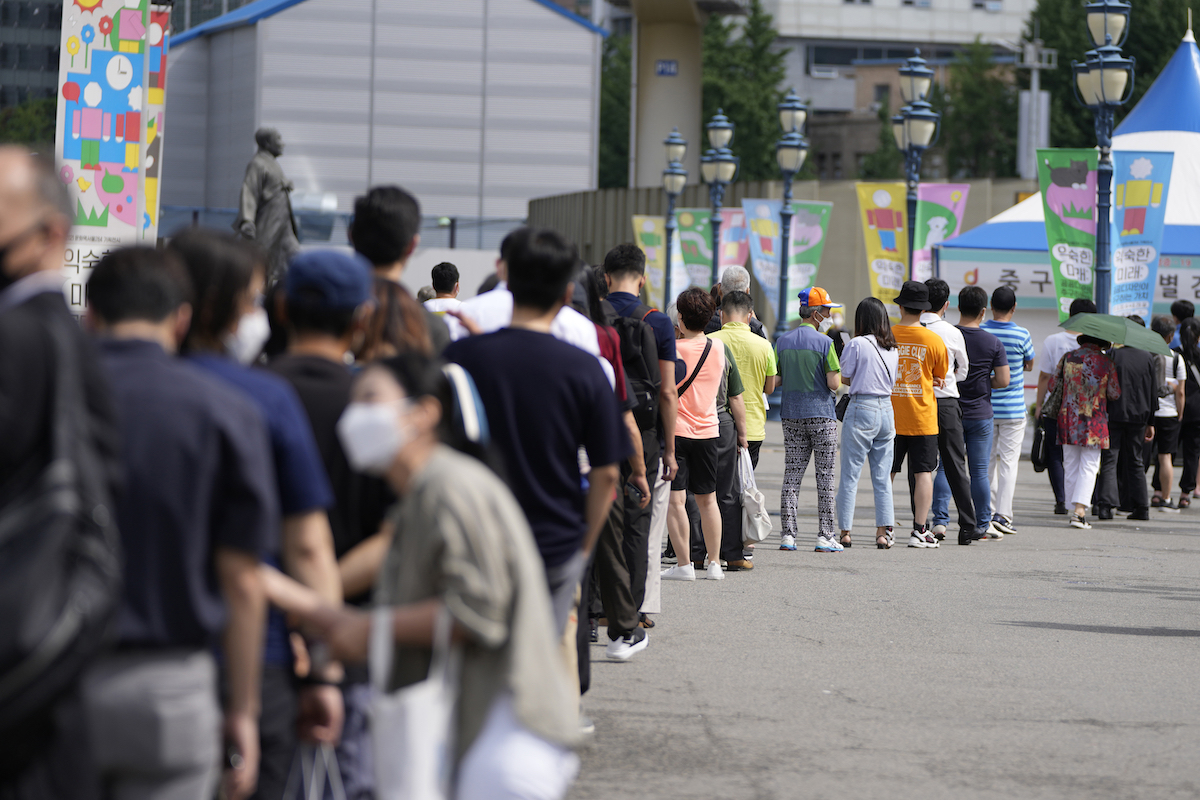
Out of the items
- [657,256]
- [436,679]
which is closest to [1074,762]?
[436,679]

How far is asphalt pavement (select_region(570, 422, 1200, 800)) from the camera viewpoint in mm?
5691

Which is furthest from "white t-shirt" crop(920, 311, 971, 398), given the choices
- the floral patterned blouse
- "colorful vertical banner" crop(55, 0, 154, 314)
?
"colorful vertical banner" crop(55, 0, 154, 314)

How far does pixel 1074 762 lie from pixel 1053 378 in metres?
8.74

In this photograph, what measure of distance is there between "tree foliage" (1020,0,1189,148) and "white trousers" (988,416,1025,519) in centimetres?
4148

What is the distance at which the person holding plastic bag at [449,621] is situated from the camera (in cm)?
299

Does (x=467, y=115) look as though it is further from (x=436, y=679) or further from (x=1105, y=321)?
(x=436, y=679)

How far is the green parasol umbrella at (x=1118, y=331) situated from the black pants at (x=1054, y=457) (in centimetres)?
112

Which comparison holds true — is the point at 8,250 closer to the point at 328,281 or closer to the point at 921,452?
the point at 328,281

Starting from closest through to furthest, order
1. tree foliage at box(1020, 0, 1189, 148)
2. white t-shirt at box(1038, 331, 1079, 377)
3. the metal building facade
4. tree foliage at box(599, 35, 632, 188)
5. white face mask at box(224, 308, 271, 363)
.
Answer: white face mask at box(224, 308, 271, 363)
white t-shirt at box(1038, 331, 1079, 377)
the metal building facade
tree foliage at box(1020, 0, 1189, 148)
tree foliage at box(599, 35, 632, 188)

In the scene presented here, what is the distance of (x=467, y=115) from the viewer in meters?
50.3

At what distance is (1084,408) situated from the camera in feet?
45.2

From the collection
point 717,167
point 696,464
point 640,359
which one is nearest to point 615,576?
point 640,359

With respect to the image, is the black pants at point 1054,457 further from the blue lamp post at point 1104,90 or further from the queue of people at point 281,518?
the queue of people at point 281,518

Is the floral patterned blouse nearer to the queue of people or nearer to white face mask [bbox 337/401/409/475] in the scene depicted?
the queue of people
